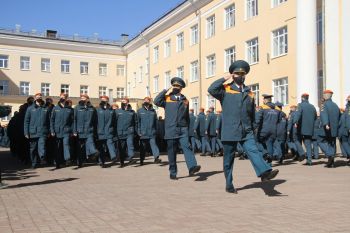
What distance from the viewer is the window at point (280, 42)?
89.0ft

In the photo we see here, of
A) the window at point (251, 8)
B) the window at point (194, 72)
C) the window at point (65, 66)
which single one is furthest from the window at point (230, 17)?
the window at point (65, 66)

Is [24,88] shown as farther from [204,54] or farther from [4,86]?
[204,54]

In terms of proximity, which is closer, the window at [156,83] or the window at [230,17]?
the window at [230,17]

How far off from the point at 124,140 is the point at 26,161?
12.0 feet

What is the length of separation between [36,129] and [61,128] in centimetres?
68

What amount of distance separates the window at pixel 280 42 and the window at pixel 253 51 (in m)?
1.80

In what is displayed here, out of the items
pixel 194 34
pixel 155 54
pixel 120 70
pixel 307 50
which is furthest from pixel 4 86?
pixel 307 50

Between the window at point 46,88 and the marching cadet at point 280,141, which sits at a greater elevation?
the window at point 46,88

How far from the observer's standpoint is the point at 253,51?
30.4m

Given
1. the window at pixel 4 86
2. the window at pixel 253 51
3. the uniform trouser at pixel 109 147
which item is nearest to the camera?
the uniform trouser at pixel 109 147

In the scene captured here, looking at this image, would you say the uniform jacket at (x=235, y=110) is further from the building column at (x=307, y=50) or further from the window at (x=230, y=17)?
the window at (x=230, y=17)

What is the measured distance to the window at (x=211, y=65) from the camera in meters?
35.5

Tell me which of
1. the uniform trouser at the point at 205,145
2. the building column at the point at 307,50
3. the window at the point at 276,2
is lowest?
the uniform trouser at the point at 205,145

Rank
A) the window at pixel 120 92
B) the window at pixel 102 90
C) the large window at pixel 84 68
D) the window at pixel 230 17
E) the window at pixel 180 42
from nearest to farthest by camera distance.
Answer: the window at pixel 230 17 < the window at pixel 180 42 < the large window at pixel 84 68 < the window at pixel 102 90 < the window at pixel 120 92
